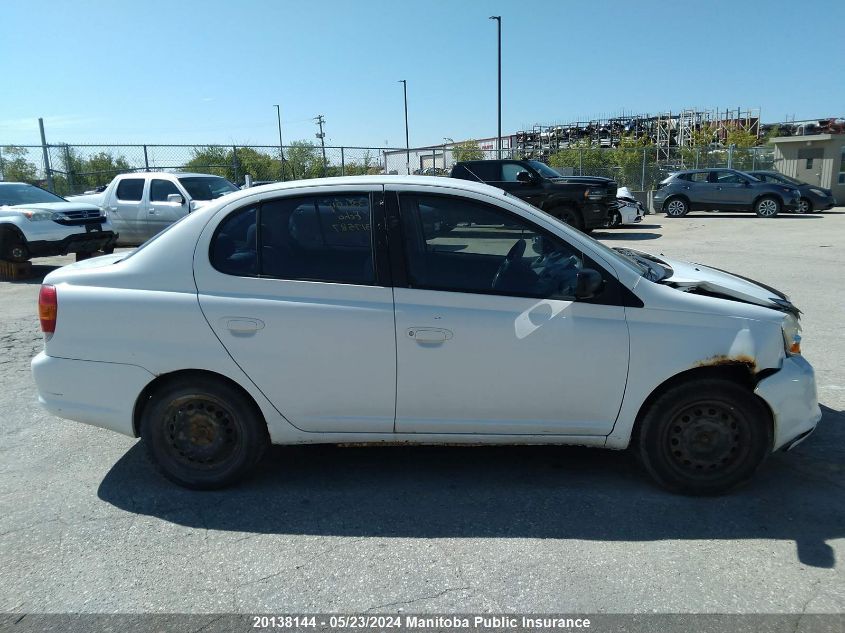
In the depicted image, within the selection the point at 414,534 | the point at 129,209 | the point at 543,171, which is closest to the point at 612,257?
the point at 414,534

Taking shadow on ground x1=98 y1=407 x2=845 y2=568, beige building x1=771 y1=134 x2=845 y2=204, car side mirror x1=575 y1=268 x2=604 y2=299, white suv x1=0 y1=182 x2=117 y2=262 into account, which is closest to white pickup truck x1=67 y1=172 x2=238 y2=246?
white suv x1=0 y1=182 x2=117 y2=262

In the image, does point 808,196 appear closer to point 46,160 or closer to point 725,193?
A: point 725,193

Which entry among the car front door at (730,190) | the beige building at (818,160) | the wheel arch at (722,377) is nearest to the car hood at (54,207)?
the wheel arch at (722,377)

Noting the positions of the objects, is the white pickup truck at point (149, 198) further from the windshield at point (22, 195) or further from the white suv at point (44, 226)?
the white suv at point (44, 226)

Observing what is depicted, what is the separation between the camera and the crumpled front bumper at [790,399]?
354 centimetres

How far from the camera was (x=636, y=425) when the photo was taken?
12.1 feet

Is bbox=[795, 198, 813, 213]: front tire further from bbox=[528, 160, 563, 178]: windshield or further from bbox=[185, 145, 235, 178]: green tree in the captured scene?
bbox=[185, 145, 235, 178]: green tree

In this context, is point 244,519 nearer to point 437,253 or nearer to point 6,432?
point 437,253

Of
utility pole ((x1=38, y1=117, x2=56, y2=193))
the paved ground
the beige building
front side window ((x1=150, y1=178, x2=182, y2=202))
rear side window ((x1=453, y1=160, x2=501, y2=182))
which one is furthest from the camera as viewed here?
the beige building

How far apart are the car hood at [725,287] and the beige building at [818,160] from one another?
26567mm

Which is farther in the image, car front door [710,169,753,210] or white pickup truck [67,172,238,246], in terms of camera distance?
car front door [710,169,753,210]

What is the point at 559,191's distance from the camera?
16094 mm

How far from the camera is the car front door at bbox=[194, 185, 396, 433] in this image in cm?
359

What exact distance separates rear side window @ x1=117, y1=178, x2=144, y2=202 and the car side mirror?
13451mm
